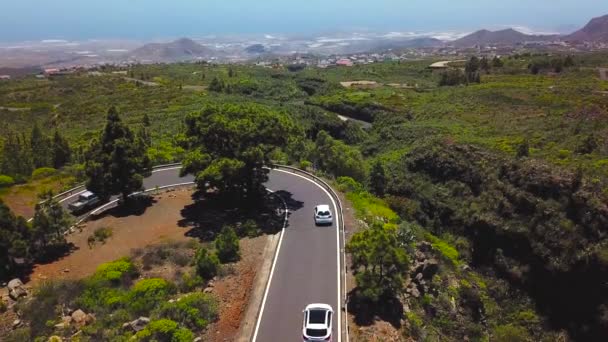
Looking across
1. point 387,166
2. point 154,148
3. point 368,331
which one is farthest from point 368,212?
point 154,148

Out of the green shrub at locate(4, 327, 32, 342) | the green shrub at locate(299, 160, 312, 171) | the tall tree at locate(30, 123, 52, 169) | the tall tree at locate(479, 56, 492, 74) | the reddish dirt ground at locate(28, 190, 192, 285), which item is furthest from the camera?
the tall tree at locate(479, 56, 492, 74)

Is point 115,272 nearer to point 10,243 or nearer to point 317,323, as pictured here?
point 10,243

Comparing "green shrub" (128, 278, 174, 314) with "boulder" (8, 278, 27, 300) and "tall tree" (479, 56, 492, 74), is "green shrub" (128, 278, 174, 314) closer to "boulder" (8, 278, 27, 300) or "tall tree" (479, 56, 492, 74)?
"boulder" (8, 278, 27, 300)

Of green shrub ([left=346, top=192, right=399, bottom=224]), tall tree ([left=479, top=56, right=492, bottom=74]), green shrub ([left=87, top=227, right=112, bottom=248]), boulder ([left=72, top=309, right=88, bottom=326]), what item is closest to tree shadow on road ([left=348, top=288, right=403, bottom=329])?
green shrub ([left=346, top=192, right=399, bottom=224])

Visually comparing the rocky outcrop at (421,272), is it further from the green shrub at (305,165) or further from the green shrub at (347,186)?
the green shrub at (305,165)

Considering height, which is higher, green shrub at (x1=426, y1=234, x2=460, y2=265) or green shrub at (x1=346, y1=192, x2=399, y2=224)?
green shrub at (x1=346, y1=192, x2=399, y2=224)
